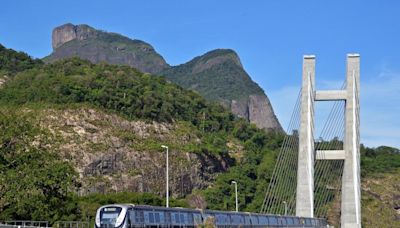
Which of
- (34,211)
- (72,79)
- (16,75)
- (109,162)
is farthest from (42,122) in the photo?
(34,211)

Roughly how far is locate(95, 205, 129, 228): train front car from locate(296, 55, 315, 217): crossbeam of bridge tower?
23.7 metres

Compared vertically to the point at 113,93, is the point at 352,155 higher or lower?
lower

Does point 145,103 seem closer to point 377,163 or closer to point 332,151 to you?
point 377,163

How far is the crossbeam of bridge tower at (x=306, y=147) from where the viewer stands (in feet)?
180

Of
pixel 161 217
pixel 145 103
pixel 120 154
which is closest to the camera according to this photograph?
pixel 161 217

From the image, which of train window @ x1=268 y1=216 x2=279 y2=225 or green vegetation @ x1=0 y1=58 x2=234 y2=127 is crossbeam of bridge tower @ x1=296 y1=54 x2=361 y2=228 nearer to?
train window @ x1=268 y1=216 x2=279 y2=225

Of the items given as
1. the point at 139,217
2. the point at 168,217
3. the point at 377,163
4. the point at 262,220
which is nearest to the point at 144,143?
the point at 377,163

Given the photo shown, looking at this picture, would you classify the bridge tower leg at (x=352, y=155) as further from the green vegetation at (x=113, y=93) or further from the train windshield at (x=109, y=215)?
the green vegetation at (x=113, y=93)

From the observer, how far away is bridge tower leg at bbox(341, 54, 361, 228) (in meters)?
56.6

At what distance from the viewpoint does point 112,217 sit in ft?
112

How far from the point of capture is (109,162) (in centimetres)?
9338

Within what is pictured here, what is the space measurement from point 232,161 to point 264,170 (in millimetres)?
5880

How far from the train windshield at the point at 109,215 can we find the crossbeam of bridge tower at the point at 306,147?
77.9 ft

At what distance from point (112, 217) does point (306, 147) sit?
2502 centimetres
